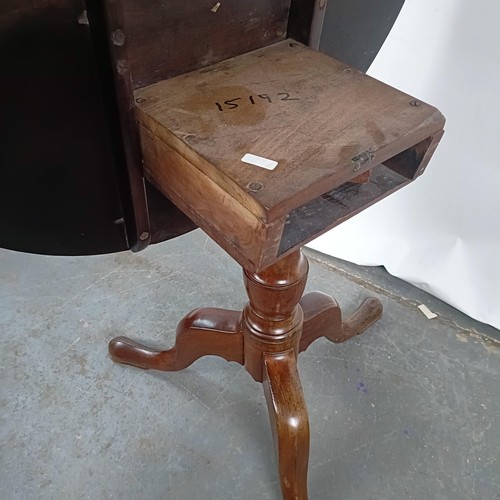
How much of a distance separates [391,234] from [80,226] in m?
0.97

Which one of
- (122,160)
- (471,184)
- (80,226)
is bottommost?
(471,184)

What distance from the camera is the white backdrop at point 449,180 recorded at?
1.21 meters

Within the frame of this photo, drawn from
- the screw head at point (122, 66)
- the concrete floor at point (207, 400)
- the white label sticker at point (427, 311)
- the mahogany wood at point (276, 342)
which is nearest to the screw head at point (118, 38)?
the screw head at point (122, 66)

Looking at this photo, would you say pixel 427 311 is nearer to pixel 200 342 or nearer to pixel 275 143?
pixel 200 342

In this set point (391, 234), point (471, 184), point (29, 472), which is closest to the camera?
point (29, 472)

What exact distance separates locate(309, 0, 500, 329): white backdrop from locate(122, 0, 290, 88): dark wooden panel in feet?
1.80

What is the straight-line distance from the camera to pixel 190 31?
71 centimetres

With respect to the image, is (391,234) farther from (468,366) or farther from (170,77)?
(170,77)

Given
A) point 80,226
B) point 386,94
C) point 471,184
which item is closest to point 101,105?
point 80,226

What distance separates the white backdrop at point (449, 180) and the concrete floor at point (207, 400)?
7 cm

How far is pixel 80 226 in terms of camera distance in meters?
0.77

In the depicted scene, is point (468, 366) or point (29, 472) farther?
point (468, 366)

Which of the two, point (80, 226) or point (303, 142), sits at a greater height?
point (303, 142)

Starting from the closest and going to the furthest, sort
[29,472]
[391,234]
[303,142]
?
[303,142] → [29,472] → [391,234]
